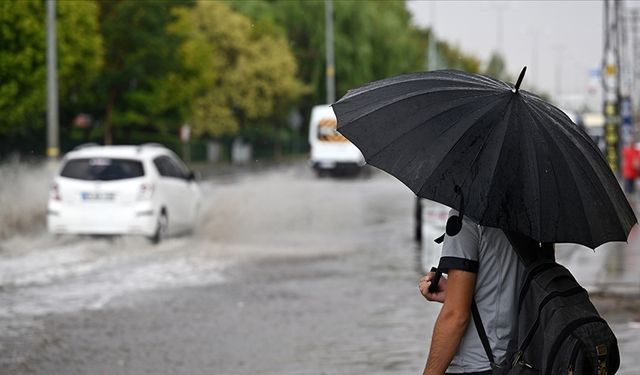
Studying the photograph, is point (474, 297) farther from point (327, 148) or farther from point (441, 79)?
point (327, 148)

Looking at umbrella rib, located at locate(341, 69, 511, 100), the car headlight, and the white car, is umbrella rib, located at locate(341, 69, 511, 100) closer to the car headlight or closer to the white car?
the white car

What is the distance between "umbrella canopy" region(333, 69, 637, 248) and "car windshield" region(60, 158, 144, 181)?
15681 mm

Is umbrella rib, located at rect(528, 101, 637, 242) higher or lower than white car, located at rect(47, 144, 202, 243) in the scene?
higher

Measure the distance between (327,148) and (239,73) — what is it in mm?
14374

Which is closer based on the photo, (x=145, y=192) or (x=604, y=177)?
(x=604, y=177)

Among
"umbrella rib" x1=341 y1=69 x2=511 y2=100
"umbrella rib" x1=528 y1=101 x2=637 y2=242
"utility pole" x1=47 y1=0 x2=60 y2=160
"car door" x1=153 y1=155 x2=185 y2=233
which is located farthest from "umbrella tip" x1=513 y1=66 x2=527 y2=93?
"utility pole" x1=47 y1=0 x2=60 y2=160

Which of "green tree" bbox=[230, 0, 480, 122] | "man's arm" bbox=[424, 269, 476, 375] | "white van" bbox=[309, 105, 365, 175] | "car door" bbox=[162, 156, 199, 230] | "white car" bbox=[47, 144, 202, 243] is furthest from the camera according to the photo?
"green tree" bbox=[230, 0, 480, 122]

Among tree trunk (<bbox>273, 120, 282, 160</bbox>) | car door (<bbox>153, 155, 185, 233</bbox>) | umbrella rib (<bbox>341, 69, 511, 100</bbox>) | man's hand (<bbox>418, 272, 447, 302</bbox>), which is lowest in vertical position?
tree trunk (<bbox>273, 120, 282, 160</bbox>)

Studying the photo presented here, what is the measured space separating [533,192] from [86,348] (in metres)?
6.72

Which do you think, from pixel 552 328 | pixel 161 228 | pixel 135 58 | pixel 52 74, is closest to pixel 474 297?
pixel 552 328

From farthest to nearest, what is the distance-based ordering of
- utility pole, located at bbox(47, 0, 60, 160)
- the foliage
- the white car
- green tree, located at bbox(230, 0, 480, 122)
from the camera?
green tree, located at bbox(230, 0, 480, 122) → the foliage → utility pole, located at bbox(47, 0, 60, 160) → the white car

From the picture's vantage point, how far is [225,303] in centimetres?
1330

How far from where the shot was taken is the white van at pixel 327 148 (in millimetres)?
53219

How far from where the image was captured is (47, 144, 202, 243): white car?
19.8 meters
